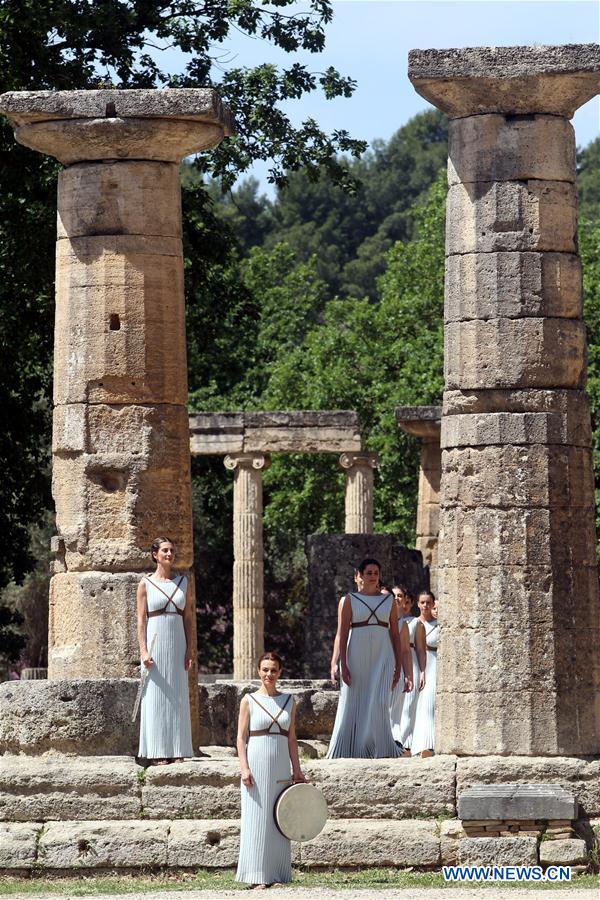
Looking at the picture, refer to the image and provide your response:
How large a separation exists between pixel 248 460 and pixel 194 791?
15.8m

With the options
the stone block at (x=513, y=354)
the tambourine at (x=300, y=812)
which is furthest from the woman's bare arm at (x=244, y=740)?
the stone block at (x=513, y=354)

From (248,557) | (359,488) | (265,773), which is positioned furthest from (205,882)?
(359,488)

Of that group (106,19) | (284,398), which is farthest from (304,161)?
(284,398)

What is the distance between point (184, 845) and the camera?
14727mm

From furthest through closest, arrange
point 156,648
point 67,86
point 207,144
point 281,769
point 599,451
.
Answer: point 599,451, point 67,86, point 207,144, point 156,648, point 281,769

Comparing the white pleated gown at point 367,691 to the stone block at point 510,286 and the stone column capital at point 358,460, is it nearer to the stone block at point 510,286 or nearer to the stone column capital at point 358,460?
the stone block at point 510,286

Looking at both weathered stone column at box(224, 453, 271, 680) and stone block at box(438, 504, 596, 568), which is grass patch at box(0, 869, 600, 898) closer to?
stone block at box(438, 504, 596, 568)

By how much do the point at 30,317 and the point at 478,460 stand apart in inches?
385

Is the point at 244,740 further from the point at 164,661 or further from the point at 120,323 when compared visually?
the point at 120,323

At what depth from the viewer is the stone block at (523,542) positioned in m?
15.5

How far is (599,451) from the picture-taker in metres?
33.2

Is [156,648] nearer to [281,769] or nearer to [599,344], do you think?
[281,769]

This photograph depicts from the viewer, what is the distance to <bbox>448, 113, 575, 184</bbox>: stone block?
15.7m

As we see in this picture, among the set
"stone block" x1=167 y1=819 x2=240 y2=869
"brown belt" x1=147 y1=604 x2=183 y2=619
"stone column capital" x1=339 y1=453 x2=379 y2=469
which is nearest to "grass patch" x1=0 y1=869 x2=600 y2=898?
"stone block" x1=167 y1=819 x2=240 y2=869
